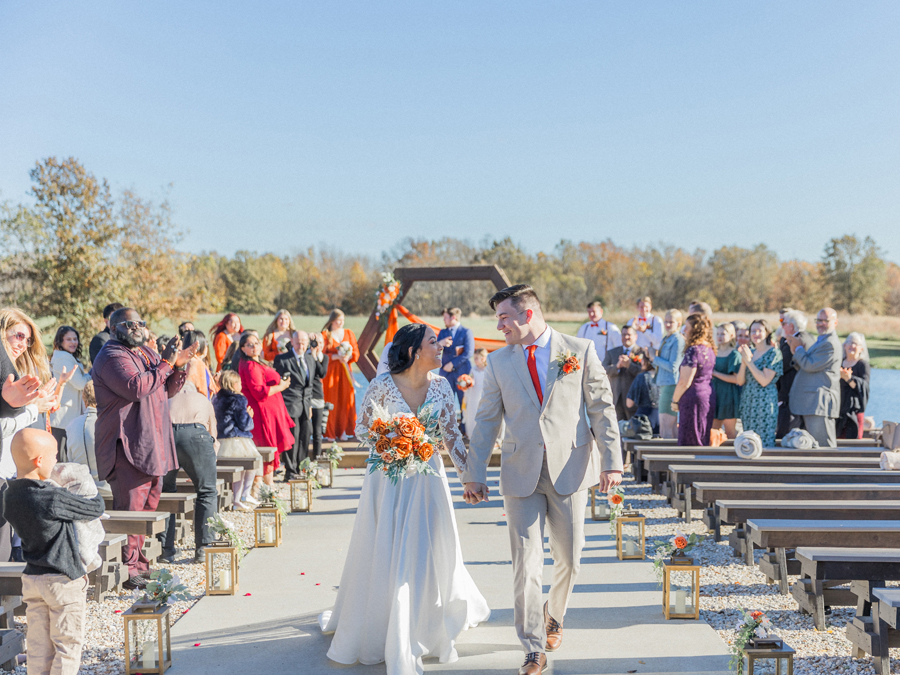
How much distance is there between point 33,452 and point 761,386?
734cm

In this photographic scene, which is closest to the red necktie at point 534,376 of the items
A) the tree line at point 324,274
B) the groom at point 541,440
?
the groom at point 541,440

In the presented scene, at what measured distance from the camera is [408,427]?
3891 millimetres

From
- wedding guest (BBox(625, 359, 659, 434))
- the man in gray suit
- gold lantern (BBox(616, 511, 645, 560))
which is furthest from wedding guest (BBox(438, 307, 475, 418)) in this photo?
gold lantern (BBox(616, 511, 645, 560))

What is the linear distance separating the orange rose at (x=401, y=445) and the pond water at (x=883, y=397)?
11943mm

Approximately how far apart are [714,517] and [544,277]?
3175cm

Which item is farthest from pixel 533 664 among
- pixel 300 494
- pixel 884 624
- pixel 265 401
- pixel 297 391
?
pixel 297 391

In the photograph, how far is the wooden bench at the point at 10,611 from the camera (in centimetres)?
387

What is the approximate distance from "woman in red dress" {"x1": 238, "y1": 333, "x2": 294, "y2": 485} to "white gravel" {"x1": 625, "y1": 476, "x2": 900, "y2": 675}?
4.47 meters

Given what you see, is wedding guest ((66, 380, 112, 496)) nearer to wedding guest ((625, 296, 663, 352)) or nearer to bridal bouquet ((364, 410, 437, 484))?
bridal bouquet ((364, 410, 437, 484))

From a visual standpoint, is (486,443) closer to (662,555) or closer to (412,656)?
(412,656)

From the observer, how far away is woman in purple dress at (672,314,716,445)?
7.59m

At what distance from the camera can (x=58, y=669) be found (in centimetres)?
347

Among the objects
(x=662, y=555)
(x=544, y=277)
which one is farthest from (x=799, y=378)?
(x=544, y=277)

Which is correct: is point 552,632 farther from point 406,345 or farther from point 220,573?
point 220,573
